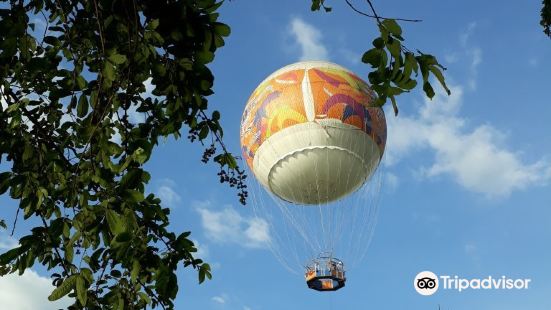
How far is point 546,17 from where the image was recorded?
18078 millimetres

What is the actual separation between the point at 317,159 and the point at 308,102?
181cm

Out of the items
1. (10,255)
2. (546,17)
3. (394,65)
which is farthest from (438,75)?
(546,17)

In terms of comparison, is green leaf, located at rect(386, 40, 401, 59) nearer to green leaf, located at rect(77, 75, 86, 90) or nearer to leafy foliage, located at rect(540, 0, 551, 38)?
green leaf, located at rect(77, 75, 86, 90)

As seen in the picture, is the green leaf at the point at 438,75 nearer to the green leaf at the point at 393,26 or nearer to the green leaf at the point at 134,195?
the green leaf at the point at 393,26

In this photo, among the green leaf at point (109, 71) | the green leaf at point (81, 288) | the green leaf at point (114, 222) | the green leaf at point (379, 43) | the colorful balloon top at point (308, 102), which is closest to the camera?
the green leaf at point (114, 222)

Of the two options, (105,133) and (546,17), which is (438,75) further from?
(546,17)

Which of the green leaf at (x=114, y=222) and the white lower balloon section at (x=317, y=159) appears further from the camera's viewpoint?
the white lower balloon section at (x=317, y=159)

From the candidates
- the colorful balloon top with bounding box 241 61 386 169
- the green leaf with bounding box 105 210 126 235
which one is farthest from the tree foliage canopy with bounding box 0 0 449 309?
the colorful balloon top with bounding box 241 61 386 169

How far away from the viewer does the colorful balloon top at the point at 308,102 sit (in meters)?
20.0

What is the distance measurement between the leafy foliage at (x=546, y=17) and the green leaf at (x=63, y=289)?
17.0 meters

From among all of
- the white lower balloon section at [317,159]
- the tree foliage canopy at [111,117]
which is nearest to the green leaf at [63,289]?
the tree foliage canopy at [111,117]

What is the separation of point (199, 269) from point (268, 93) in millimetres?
16805

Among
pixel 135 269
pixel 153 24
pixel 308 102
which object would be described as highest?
pixel 308 102

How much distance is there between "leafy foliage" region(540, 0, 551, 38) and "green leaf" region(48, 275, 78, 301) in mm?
16988
